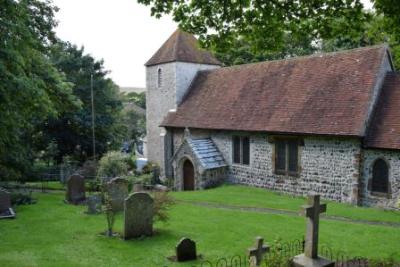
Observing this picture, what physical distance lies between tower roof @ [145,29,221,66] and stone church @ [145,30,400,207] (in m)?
0.09

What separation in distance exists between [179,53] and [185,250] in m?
19.5

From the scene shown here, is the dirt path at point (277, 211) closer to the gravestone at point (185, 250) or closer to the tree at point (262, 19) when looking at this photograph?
the gravestone at point (185, 250)

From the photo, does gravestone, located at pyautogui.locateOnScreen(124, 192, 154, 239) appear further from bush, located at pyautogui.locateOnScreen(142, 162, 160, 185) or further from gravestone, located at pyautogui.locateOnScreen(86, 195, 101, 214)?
bush, located at pyautogui.locateOnScreen(142, 162, 160, 185)

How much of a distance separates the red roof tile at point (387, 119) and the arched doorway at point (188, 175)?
10.6m

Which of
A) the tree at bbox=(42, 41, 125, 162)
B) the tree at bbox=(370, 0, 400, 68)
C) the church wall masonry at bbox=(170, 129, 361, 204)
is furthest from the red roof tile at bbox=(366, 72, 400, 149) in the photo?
the tree at bbox=(42, 41, 125, 162)

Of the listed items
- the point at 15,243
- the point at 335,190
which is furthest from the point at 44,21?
the point at 335,190

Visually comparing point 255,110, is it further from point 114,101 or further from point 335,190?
point 114,101

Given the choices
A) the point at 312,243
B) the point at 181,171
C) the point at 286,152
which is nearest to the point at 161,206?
the point at 312,243

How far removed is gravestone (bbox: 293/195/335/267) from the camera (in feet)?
27.6

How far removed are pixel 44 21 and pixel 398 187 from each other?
17.3 meters

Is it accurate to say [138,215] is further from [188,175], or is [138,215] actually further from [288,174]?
[188,175]

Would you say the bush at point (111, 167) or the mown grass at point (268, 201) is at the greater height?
the bush at point (111, 167)

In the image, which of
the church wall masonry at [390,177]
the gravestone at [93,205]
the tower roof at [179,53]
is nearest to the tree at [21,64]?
the gravestone at [93,205]

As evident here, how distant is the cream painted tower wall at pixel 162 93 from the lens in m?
28.1
